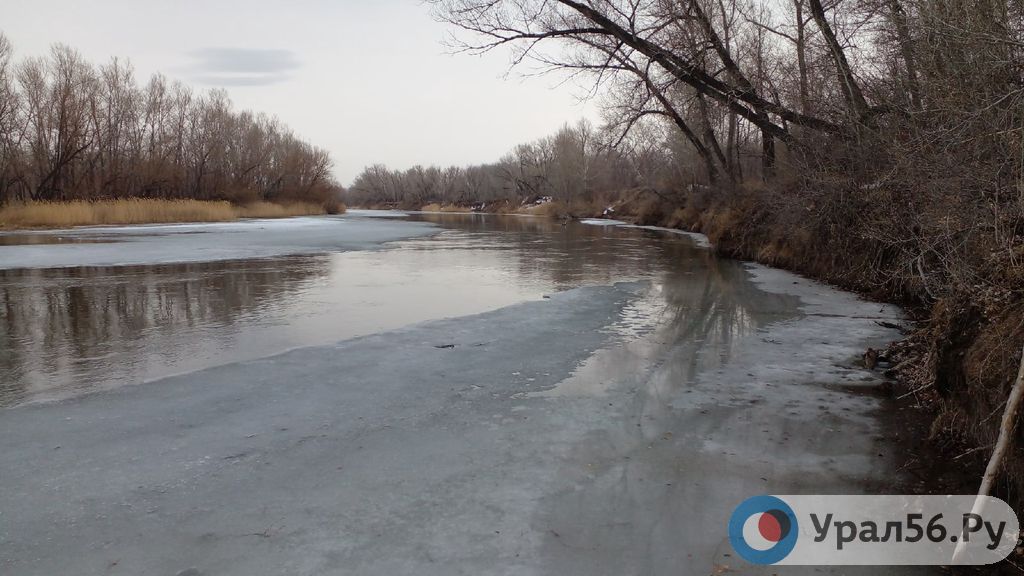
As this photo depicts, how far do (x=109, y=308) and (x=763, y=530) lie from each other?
31.0ft

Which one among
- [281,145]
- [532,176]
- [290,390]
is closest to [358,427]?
[290,390]

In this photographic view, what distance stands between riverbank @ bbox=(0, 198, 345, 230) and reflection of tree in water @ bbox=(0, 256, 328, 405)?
20.8 m

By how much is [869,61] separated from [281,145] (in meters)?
58.8

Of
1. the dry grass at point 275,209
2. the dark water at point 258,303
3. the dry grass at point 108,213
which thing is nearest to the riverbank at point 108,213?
the dry grass at point 108,213

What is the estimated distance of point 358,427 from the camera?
4.48 metres

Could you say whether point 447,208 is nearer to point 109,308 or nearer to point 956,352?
point 109,308

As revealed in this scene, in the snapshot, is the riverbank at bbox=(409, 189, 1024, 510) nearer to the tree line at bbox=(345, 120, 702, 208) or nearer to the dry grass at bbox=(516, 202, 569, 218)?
the tree line at bbox=(345, 120, 702, 208)

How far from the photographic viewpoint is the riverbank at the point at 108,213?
29.5 metres

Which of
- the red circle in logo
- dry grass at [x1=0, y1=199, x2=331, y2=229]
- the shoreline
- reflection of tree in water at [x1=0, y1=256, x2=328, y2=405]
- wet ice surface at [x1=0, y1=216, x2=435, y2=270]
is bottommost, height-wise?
the red circle in logo

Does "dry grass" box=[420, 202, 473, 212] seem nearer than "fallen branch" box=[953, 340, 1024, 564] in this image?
No

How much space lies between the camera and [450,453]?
4.06m

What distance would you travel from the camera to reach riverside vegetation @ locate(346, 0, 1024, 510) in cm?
434

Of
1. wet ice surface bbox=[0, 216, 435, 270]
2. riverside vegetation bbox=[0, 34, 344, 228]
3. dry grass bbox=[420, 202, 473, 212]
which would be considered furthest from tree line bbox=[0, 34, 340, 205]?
dry grass bbox=[420, 202, 473, 212]

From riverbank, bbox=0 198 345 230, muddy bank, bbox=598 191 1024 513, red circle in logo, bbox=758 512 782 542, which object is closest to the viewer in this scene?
red circle in logo, bbox=758 512 782 542
